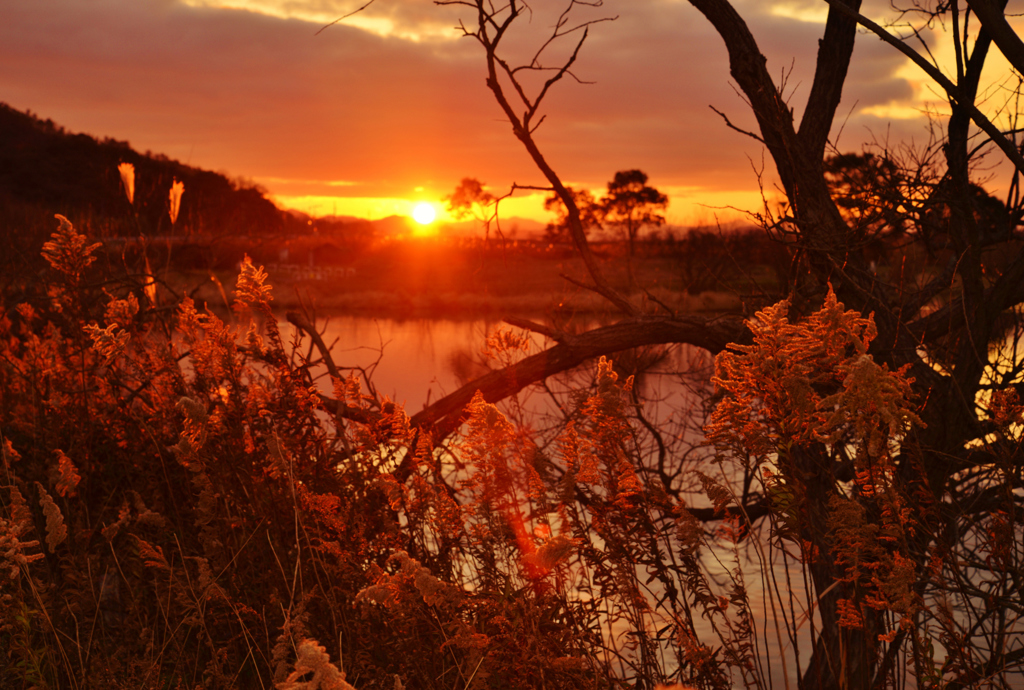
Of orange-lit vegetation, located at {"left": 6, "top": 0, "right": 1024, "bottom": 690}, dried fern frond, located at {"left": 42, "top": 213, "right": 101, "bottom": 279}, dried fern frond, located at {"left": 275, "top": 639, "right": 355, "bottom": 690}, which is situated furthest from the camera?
dried fern frond, located at {"left": 42, "top": 213, "right": 101, "bottom": 279}

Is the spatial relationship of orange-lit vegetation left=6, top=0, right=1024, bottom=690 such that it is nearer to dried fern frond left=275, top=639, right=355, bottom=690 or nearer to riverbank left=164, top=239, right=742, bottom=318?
dried fern frond left=275, top=639, right=355, bottom=690

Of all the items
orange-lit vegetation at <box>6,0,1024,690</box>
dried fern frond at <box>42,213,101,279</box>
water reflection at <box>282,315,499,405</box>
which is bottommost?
water reflection at <box>282,315,499,405</box>

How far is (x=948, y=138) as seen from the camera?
17.2ft

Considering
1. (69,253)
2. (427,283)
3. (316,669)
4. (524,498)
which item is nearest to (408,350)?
(427,283)

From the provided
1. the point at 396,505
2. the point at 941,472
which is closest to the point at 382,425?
the point at 396,505

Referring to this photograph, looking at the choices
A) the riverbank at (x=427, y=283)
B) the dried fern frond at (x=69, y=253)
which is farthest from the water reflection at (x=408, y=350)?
the dried fern frond at (x=69, y=253)

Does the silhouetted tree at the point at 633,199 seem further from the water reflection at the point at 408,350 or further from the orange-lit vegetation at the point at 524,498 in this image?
the orange-lit vegetation at the point at 524,498

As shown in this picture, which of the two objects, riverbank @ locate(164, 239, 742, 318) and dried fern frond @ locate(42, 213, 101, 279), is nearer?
dried fern frond @ locate(42, 213, 101, 279)

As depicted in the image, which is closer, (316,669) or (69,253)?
(316,669)

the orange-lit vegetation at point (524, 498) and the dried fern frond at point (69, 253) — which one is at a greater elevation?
the dried fern frond at point (69, 253)

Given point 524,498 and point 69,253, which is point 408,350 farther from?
point 524,498

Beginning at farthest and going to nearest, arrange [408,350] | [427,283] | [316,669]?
[427,283] → [408,350] → [316,669]

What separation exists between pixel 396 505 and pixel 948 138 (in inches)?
177

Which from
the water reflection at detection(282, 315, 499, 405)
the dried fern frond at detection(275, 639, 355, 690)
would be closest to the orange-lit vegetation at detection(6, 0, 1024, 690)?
the dried fern frond at detection(275, 639, 355, 690)
